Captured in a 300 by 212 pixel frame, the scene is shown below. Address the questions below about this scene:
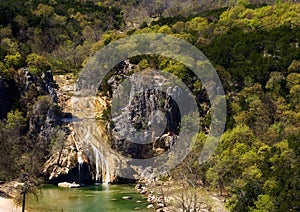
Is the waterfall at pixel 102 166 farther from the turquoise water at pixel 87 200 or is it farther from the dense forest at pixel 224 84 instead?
the dense forest at pixel 224 84

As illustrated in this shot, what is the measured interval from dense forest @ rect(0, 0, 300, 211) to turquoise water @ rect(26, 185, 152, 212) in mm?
2339

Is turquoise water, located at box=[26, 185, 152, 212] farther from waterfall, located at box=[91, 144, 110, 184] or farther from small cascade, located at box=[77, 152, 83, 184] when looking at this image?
small cascade, located at box=[77, 152, 83, 184]

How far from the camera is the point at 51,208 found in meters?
34.2

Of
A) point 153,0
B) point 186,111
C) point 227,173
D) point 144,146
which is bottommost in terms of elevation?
point 227,173

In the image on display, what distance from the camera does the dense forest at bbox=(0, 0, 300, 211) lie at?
31172 millimetres

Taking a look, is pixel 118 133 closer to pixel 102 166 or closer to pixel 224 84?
pixel 102 166

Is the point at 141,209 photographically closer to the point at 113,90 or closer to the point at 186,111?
the point at 186,111

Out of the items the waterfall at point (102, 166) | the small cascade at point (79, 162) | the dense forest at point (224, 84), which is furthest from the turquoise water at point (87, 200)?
the dense forest at point (224, 84)

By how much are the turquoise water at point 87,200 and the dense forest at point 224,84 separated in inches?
92.1

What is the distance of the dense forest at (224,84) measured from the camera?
31.2 meters

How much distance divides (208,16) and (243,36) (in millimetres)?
16534

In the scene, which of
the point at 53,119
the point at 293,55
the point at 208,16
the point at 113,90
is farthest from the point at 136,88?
the point at 208,16

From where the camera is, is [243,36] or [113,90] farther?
[243,36]

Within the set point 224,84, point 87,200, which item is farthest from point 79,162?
point 224,84
